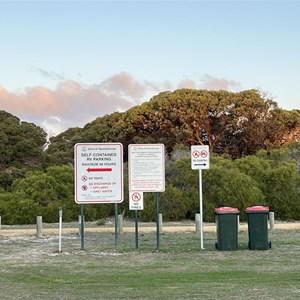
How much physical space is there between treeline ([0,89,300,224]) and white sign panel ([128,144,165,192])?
20.3 meters

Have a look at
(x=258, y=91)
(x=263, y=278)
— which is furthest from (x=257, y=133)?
(x=263, y=278)

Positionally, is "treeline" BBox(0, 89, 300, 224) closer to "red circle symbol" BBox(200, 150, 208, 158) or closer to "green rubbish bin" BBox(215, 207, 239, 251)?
"red circle symbol" BBox(200, 150, 208, 158)

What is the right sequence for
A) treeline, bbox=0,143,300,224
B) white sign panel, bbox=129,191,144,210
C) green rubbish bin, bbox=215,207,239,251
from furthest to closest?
1. treeline, bbox=0,143,300,224
2. white sign panel, bbox=129,191,144,210
3. green rubbish bin, bbox=215,207,239,251

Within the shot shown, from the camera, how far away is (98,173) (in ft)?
63.4

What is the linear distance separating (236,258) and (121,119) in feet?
149

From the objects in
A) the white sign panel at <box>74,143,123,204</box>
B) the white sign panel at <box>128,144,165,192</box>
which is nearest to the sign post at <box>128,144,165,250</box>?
the white sign panel at <box>128,144,165,192</box>

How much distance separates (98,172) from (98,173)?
0.10ft

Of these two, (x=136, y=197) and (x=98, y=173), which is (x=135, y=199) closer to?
(x=136, y=197)

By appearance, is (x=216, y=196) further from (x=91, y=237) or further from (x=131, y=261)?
(x=131, y=261)

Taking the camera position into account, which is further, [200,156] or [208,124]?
[208,124]

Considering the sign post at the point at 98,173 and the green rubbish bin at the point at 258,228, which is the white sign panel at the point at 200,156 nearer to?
the green rubbish bin at the point at 258,228

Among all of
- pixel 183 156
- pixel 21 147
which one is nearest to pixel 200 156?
pixel 183 156

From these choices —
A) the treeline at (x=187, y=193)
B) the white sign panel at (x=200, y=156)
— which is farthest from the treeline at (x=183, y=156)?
the white sign panel at (x=200, y=156)

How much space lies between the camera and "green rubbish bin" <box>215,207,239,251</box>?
18141mm
